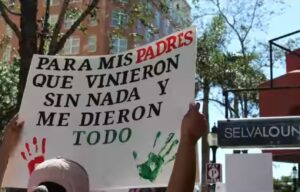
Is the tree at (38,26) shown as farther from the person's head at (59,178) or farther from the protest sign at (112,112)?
the person's head at (59,178)

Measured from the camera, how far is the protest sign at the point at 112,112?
361 centimetres

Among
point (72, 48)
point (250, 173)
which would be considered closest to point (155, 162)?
point (250, 173)

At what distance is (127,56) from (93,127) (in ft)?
1.60

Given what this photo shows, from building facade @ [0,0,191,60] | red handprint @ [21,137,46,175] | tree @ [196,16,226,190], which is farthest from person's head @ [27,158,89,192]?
tree @ [196,16,226,190]

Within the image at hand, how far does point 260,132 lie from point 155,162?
4.63 metres

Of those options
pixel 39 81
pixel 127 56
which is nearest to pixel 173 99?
pixel 127 56

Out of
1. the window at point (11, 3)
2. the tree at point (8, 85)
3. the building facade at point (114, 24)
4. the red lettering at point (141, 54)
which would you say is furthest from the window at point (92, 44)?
the red lettering at point (141, 54)

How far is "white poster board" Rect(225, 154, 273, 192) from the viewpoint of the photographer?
7.62 meters

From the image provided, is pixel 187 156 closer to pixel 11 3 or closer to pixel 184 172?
pixel 184 172

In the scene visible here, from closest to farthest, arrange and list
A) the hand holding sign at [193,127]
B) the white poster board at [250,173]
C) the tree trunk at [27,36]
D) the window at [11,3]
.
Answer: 1. the hand holding sign at [193,127]
2. the white poster board at [250,173]
3. the tree trunk at [27,36]
4. the window at [11,3]

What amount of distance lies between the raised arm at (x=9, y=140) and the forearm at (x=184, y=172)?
3.33 feet

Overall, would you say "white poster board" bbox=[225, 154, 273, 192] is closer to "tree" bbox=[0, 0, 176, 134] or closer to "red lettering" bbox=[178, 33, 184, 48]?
"tree" bbox=[0, 0, 176, 134]

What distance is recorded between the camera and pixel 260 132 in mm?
8008

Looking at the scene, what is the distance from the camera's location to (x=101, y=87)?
400cm
